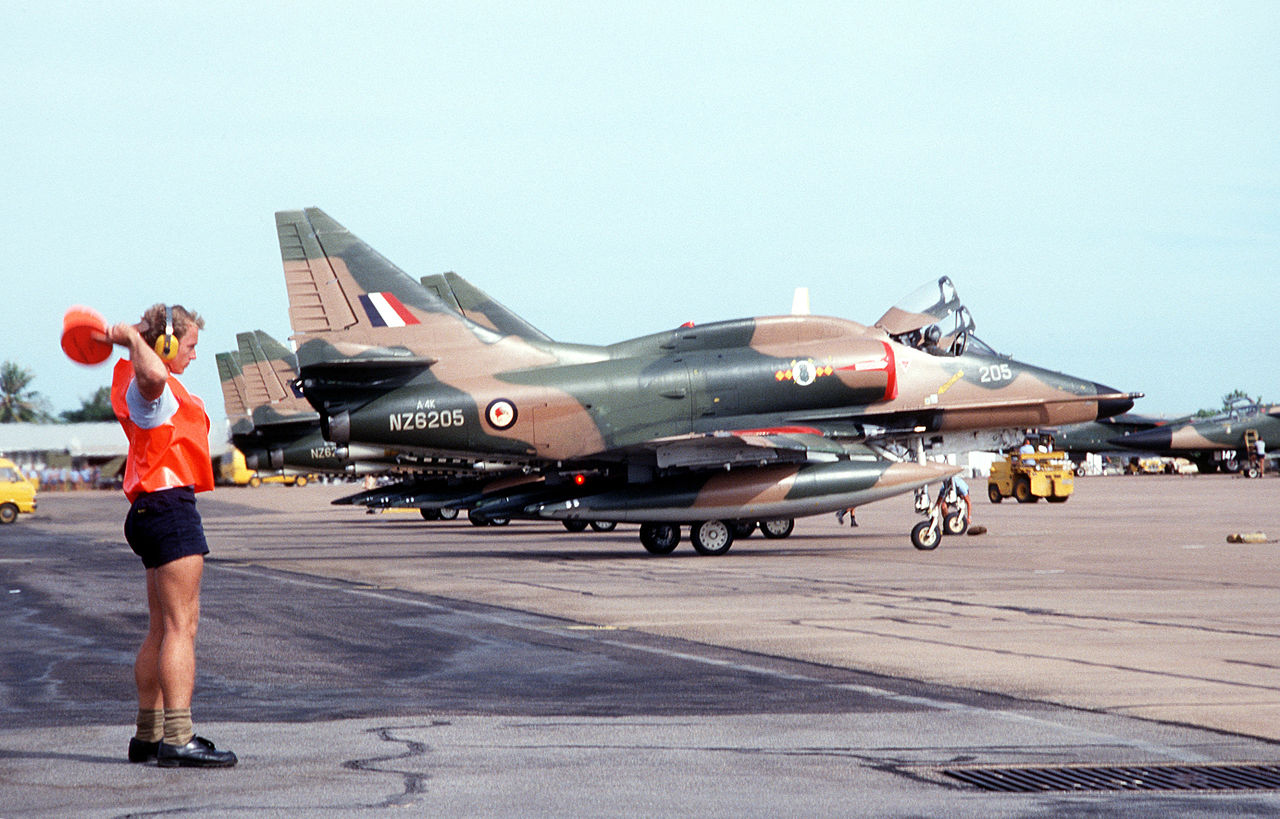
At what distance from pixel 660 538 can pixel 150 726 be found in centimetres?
1585

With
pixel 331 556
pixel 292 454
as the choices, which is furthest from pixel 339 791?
pixel 292 454

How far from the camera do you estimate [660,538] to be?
21688 mm

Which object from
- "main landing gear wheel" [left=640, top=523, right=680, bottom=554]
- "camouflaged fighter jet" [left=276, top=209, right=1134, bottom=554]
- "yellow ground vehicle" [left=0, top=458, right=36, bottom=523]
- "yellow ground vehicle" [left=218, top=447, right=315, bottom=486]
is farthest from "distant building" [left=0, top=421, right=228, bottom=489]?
"main landing gear wheel" [left=640, top=523, right=680, bottom=554]

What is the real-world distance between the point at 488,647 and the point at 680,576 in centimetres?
700

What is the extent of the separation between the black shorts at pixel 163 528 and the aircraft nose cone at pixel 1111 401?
19093 millimetres

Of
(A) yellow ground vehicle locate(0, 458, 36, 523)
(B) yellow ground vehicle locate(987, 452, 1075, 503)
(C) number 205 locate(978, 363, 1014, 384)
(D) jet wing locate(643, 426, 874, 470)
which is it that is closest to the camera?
(D) jet wing locate(643, 426, 874, 470)

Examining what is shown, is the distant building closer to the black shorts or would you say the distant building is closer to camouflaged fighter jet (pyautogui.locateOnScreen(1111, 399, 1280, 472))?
camouflaged fighter jet (pyautogui.locateOnScreen(1111, 399, 1280, 472))

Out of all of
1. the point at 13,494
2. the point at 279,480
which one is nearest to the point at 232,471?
the point at 279,480

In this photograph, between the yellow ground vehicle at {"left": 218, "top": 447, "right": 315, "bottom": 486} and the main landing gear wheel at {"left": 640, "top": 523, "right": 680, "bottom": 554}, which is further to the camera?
the yellow ground vehicle at {"left": 218, "top": 447, "right": 315, "bottom": 486}

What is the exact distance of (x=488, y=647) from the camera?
34.0ft

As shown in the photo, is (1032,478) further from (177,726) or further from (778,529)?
(177,726)

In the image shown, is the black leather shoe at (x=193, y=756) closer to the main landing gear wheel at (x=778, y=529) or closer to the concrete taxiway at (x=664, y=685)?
the concrete taxiway at (x=664, y=685)

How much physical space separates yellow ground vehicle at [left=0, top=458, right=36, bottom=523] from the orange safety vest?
40881mm

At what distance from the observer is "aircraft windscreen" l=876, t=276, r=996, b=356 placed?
22328mm
